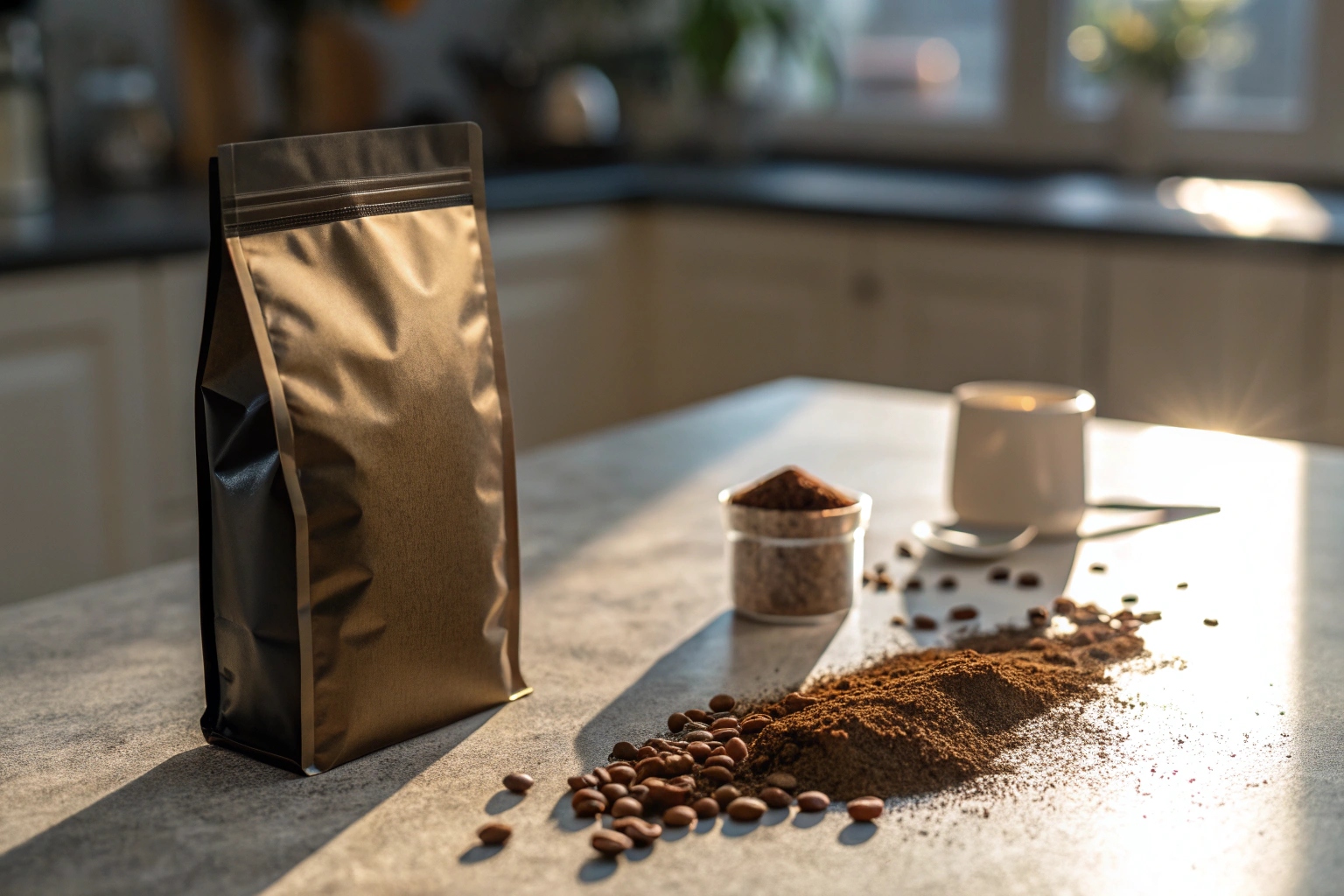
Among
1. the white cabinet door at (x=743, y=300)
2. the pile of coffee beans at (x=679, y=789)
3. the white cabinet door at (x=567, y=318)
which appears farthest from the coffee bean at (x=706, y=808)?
the white cabinet door at (x=743, y=300)

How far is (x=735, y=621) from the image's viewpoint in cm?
104

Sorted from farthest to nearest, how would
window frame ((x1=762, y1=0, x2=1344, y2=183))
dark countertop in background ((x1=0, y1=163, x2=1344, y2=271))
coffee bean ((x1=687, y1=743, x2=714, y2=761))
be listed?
window frame ((x1=762, y1=0, x2=1344, y2=183)) → dark countertop in background ((x1=0, y1=163, x2=1344, y2=271)) → coffee bean ((x1=687, y1=743, x2=714, y2=761))

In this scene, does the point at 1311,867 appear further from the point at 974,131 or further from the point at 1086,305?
the point at 974,131

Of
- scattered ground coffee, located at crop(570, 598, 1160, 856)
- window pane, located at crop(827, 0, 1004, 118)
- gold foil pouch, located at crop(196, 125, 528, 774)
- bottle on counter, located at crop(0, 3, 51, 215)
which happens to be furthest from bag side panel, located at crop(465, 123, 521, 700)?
window pane, located at crop(827, 0, 1004, 118)

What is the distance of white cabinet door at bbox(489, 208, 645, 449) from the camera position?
280 cm

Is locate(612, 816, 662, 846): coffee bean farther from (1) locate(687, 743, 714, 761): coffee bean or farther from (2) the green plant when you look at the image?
(2) the green plant

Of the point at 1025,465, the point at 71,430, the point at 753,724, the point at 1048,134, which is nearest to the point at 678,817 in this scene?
the point at 753,724

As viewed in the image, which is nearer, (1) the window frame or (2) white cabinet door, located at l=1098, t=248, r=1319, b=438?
(2) white cabinet door, located at l=1098, t=248, r=1319, b=438

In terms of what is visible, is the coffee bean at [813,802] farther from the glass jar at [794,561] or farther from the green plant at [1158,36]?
the green plant at [1158,36]

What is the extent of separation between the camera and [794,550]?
40.9 inches

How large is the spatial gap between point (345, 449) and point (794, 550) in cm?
38

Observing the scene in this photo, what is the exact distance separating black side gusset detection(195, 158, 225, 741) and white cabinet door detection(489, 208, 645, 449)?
1.90m

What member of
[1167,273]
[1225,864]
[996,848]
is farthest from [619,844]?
[1167,273]

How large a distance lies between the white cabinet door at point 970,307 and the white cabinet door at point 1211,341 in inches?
3.2
